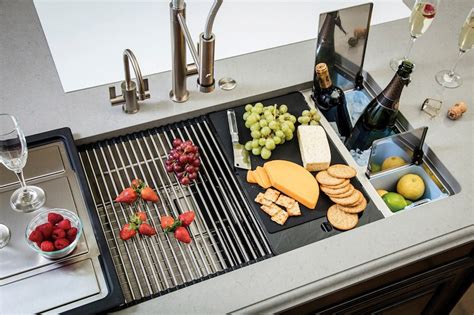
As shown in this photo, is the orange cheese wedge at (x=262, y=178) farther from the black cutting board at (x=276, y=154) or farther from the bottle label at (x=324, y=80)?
the bottle label at (x=324, y=80)

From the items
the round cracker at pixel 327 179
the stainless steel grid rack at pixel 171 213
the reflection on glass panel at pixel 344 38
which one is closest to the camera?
the stainless steel grid rack at pixel 171 213

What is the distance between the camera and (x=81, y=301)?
1.06 metres

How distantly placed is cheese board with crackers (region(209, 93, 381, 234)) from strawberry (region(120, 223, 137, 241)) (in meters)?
0.27

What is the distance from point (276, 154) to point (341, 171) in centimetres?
16

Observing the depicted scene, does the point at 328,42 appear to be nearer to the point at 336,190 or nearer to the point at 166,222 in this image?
the point at 336,190

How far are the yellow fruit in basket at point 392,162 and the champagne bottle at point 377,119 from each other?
72 mm

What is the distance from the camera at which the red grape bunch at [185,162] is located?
A: 1.29 m

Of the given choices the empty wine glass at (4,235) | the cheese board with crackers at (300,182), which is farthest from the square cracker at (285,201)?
the empty wine glass at (4,235)

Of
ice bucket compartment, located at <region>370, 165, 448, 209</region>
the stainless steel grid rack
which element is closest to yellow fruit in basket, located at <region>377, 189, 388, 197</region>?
ice bucket compartment, located at <region>370, 165, 448, 209</region>

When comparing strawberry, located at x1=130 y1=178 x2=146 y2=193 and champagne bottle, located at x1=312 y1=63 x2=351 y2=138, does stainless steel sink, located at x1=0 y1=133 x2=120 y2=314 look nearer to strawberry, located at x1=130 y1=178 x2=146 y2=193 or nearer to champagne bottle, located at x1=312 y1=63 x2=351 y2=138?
strawberry, located at x1=130 y1=178 x2=146 y2=193

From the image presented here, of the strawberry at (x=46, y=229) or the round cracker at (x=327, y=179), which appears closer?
the strawberry at (x=46, y=229)

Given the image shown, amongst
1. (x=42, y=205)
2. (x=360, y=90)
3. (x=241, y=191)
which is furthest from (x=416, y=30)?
(x=42, y=205)

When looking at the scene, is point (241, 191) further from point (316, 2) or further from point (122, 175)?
point (316, 2)

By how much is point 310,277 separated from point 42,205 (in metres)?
0.60
